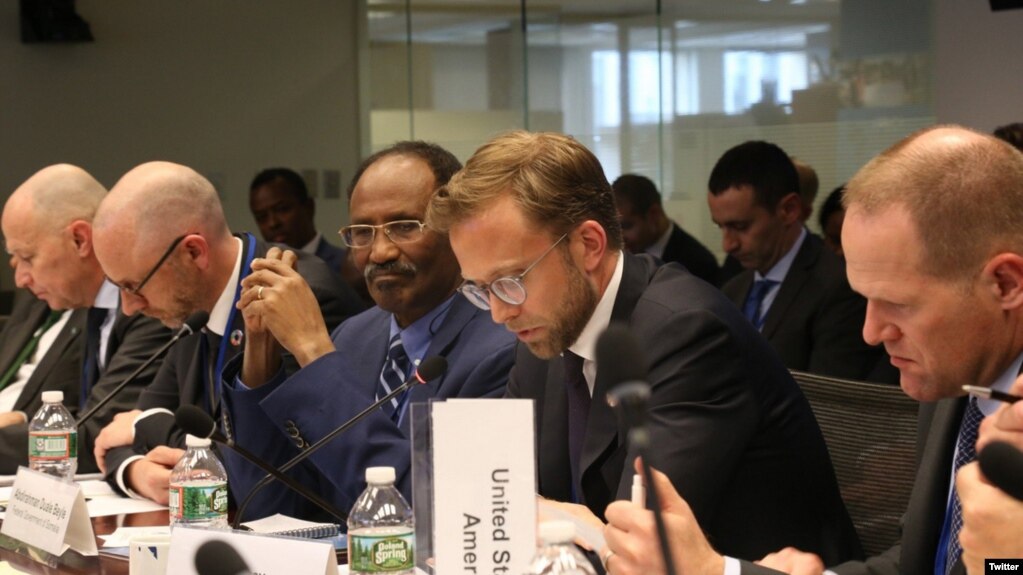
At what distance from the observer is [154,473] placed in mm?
2760

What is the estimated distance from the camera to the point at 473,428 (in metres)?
1.48

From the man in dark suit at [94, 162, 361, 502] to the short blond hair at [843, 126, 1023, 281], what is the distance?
5.75 feet

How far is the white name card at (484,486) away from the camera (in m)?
1.47

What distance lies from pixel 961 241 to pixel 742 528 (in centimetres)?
64

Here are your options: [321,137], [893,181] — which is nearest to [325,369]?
[893,181]

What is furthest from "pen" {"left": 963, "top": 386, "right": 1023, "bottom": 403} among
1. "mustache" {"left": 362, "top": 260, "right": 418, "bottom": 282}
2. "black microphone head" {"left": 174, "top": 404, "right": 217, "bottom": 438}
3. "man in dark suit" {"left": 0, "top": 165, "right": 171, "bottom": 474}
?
"man in dark suit" {"left": 0, "top": 165, "right": 171, "bottom": 474}

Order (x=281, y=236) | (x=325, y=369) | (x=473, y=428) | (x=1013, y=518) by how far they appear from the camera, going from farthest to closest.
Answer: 1. (x=281, y=236)
2. (x=325, y=369)
3. (x=473, y=428)
4. (x=1013, y=518)

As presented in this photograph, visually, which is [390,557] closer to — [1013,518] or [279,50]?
[1013,518]

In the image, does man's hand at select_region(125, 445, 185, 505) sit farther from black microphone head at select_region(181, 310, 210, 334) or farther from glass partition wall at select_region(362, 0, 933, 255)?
glass partition wall at select_region(362, 0, 933, 255)

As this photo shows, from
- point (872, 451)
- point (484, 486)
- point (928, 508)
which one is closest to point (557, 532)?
point (484, 486)

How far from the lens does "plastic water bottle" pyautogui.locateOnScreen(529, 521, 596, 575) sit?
1.34 m

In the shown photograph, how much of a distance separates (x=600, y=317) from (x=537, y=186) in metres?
0.24

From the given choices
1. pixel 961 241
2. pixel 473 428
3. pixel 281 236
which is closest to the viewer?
pixel 473 428

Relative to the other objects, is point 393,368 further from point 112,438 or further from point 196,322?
point 112,438
